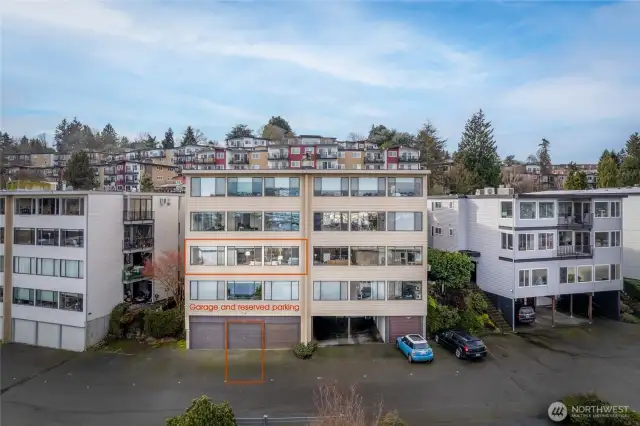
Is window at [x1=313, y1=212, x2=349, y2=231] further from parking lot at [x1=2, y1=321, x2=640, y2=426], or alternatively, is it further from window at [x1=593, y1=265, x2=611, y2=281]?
window at [x1=593, y1=265, x2=611, y2=281]

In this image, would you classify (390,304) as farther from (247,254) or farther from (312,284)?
(247,254)

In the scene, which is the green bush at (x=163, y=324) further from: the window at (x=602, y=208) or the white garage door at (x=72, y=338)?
the window at (x=602, y=208)

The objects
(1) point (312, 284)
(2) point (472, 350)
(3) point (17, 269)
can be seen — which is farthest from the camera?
(3) point (17, 269)

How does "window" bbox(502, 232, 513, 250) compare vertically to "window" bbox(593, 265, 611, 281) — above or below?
above

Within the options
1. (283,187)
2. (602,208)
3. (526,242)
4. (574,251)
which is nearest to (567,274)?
(574,251)

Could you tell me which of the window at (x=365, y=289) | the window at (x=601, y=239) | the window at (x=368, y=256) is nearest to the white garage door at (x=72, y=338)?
the window at (x=365, y=289)

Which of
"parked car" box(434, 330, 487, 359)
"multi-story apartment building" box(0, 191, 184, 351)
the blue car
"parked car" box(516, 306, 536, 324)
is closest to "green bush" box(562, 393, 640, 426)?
"parked car" box(434, 330, 487, 359)

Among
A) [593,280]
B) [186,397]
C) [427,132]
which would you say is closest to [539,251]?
[593,280]

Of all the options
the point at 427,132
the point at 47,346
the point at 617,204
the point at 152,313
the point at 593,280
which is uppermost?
the point at 427,132
